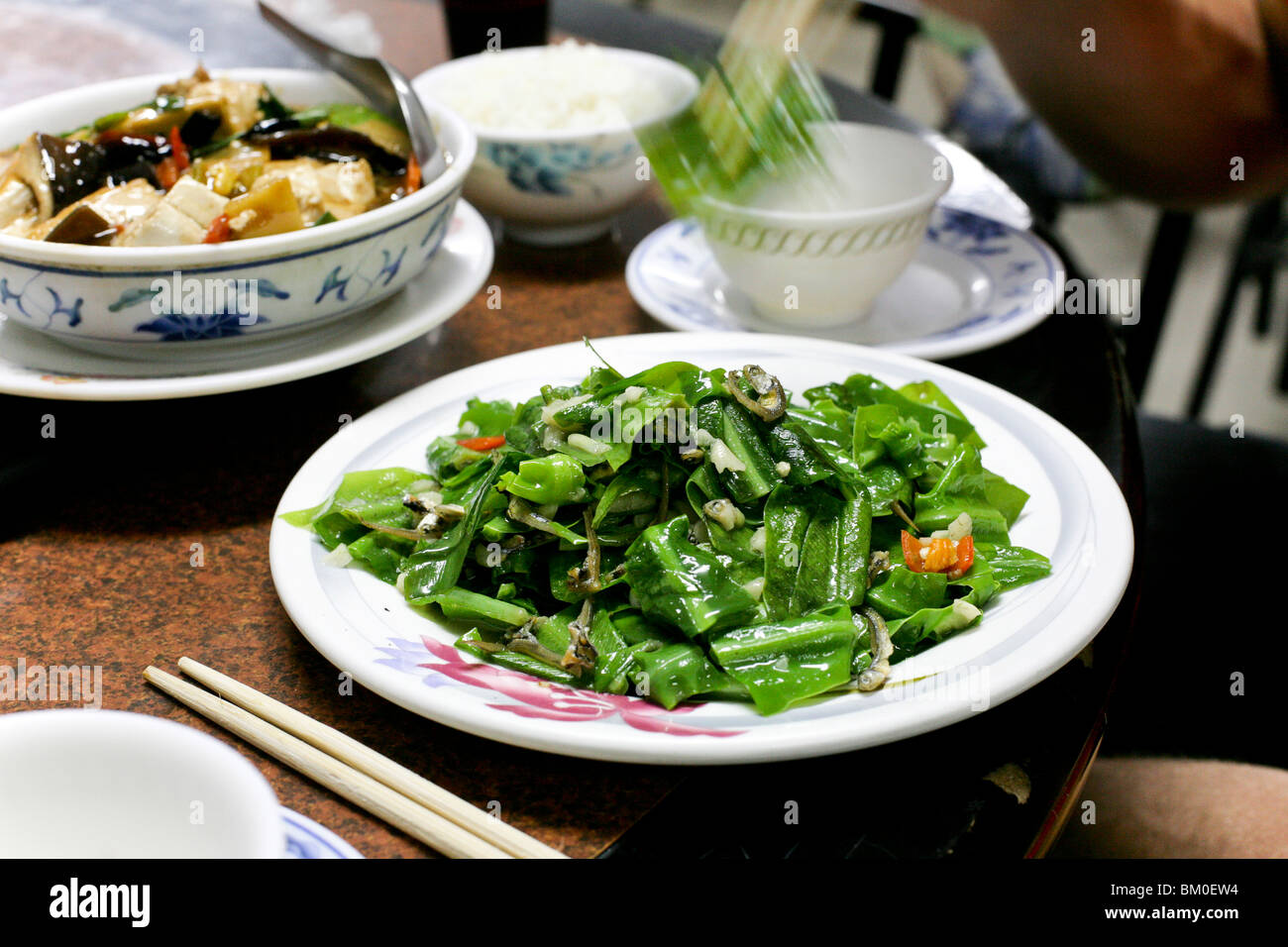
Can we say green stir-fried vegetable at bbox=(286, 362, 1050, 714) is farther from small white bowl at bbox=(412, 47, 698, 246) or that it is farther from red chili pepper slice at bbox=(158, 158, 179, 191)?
small white bowl at bbox=(412, 47, 698, 246)

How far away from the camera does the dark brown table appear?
3.11 ft

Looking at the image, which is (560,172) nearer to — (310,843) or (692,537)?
(692,537)

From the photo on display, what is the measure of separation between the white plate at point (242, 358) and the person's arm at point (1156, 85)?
1410 millimetres

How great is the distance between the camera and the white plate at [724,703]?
89cm

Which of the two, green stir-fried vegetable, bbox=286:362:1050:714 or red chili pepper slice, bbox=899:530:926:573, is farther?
red chili pepper slice, bbox=899:530:926:573

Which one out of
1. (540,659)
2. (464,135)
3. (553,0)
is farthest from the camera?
(553,0)

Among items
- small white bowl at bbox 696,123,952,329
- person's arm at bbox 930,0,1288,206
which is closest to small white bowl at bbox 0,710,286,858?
small white bowl at bbox 696,123,952,329

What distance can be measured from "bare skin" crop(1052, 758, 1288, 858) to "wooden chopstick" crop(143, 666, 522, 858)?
947 millimetres

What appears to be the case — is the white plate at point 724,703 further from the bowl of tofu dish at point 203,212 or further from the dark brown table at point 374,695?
the bowl of tofu dish at point 203,212

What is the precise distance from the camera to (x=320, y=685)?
3.63ft

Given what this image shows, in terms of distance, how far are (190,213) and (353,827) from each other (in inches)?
35.0

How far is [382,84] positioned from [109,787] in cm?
140
